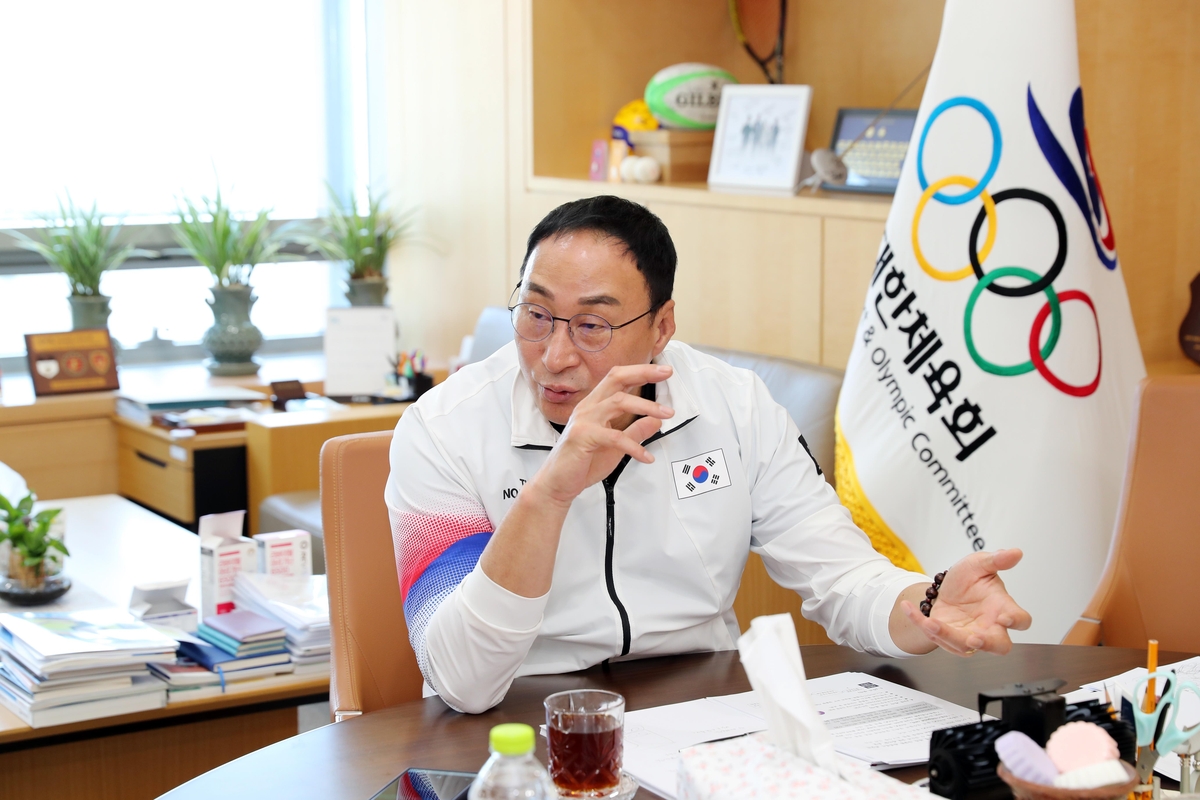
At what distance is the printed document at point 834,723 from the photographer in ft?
3.94

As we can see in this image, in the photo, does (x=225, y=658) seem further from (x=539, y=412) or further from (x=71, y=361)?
(x=71, y=361)

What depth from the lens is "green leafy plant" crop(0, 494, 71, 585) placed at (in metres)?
2.46

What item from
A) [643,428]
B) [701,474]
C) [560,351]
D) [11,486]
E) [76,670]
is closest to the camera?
[643,428]

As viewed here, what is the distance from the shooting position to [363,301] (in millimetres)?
4805

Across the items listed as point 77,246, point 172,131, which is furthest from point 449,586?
point 172,131

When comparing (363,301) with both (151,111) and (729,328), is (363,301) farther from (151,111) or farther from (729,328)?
(729,328)

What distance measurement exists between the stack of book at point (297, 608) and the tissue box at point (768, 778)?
130cm

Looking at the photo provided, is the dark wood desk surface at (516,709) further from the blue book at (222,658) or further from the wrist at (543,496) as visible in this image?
the blue book at (222,658)

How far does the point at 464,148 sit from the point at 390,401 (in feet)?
3.25

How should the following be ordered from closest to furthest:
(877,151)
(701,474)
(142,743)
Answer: (701,474) → (142,743) → (877,151)

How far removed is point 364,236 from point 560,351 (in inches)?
133

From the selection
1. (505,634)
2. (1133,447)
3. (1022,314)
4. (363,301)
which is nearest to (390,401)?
(363,301)

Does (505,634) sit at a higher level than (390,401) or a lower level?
higher

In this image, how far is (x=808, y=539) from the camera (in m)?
1.66
